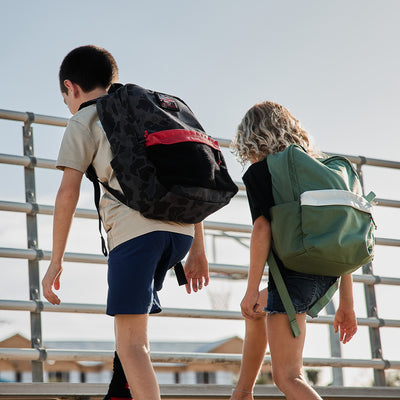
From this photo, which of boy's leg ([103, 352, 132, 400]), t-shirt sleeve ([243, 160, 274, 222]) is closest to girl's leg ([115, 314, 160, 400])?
boy's leg ([103, 352, 132, 400])

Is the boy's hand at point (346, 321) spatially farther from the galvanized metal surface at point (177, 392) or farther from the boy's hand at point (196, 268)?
the galvanized metal surface at point (177, 392)

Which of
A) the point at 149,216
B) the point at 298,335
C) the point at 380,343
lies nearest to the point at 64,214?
the point at 149,216

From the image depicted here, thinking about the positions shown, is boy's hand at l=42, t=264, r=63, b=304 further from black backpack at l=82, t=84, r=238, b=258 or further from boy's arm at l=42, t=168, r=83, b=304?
black backpack at l=82, t=84, r=238, b=258

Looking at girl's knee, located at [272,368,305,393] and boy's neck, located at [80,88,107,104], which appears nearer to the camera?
girl's knee, located at [272,368,305,393]

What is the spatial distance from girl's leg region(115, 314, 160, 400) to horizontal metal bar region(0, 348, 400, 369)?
1.07 m

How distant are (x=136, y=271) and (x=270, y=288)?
609mm

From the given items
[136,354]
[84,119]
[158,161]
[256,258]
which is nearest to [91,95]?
[84,119]

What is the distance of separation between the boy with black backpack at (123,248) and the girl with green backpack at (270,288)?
0.31 meters

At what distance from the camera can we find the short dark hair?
2.79 metres

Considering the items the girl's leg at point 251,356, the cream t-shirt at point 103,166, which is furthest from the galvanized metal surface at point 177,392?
the cream t-shirt at point 103,166

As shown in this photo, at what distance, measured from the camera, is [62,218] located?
254cm

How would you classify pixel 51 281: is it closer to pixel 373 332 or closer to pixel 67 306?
pixel 67 306

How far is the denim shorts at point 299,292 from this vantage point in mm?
2730

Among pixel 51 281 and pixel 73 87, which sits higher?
pixel 73 87
